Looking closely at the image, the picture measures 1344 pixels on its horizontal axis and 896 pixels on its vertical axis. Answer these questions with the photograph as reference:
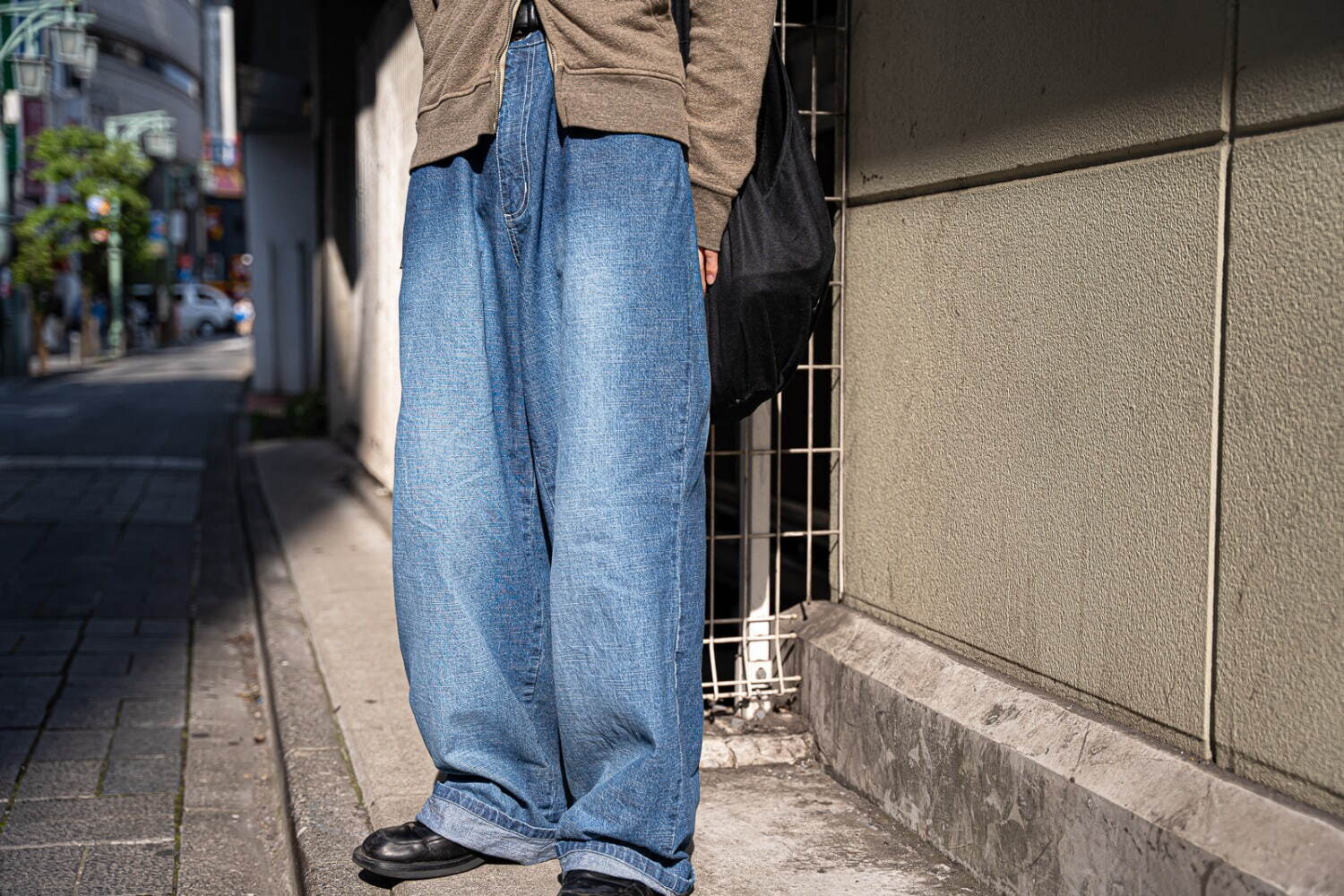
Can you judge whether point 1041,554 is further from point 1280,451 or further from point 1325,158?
point 1325,158

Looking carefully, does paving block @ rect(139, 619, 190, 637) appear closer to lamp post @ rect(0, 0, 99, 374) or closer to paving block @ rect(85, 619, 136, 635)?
paving block @ rect(85, 619, 136, 635)

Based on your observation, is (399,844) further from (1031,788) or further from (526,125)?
(526,125)

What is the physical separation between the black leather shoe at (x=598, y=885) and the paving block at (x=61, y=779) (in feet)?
5.57

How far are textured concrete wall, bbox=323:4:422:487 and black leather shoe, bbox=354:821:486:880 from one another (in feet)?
12.3

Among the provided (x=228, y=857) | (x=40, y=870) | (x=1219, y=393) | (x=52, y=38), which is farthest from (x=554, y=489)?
(x=52, y=38)

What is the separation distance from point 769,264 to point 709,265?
0.11 metres

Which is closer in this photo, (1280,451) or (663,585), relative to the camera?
(1280,451)

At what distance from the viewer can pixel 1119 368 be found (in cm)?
196

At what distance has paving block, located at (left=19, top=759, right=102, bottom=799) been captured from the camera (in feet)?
10.3

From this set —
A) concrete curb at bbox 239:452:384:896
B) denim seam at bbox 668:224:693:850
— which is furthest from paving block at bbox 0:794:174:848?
denim seam at bbox 668:224:693:850

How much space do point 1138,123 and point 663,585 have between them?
3.21 feet

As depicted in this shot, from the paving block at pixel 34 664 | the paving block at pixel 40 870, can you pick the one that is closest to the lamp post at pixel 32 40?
the paving block at pixel 34 664

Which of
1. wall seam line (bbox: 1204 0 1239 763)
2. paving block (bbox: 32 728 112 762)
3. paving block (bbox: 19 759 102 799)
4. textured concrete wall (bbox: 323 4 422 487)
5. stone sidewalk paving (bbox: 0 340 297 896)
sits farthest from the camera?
textured concrete wall (bbox: 323 4 422 487)

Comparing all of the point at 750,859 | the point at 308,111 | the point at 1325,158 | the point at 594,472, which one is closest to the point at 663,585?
the point at 594,472
